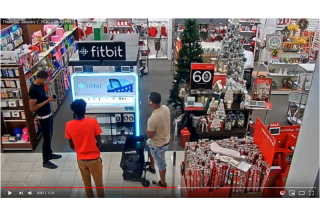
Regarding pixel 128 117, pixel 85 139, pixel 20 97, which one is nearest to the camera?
pixel 85 139

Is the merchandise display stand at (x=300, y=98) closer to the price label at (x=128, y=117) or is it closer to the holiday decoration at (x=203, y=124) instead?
the holiday decoration at (x=203, y=124)

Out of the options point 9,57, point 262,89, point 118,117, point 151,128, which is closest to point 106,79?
point 118,117

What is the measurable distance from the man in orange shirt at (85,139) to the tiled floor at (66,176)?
736mm

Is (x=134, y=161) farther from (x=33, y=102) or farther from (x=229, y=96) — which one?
(x=229, y=96)

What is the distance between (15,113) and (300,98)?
19.2ft

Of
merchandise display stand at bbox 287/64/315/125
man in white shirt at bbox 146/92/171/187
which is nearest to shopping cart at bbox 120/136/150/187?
man in white shirt at bbox 146/92/171/187

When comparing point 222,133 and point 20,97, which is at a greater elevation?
point 20,97

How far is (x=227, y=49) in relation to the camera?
5.98 metres

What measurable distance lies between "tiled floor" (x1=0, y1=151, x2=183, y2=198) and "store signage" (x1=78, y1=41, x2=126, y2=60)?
1.86 m

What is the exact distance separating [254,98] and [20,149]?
4.81m

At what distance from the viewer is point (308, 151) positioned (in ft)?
6.85

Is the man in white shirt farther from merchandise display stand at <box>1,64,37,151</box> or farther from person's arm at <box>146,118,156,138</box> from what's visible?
merchandise display stand at <box>1,64,37,151</box>

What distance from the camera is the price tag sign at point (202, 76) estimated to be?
17.5 feet

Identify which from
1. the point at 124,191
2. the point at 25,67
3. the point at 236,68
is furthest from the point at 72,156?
the point at 236,68
